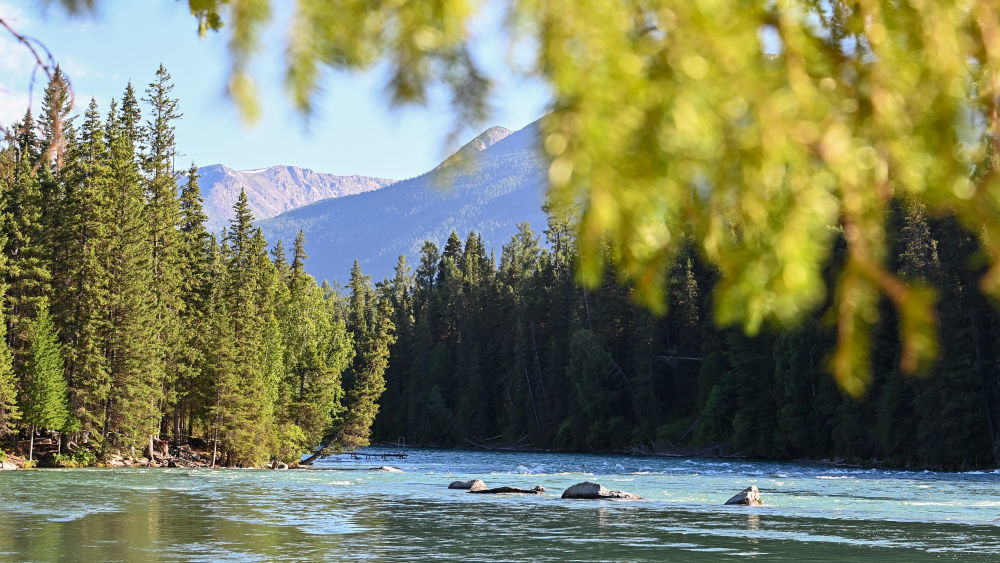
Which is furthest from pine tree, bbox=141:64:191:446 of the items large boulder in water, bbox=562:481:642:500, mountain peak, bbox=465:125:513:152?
mountain peak, bbox=465:125:513:152

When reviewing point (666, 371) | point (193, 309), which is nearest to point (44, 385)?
point (193, 309)

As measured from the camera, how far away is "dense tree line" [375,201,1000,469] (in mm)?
47719

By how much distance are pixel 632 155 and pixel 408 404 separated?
308 ft

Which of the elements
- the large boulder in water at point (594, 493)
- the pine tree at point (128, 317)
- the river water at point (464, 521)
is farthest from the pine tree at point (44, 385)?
the large boulder in water at point (594, 493)

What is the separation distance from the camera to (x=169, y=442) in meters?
48.0

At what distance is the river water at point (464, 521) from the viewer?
49.1 feet

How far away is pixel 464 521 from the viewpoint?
19641mm

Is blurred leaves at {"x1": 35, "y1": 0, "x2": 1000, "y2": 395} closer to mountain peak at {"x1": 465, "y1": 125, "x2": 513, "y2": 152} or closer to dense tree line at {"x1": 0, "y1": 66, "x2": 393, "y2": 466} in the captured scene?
mountain peak at {"x1": 465, "y1": 125, "x2": 513, "y2": 152}

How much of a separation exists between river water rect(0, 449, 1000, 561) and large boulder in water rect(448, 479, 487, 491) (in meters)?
0.76

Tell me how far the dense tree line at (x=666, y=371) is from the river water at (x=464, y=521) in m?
6.22

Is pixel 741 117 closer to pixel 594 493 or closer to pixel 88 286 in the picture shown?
pixel 594 493

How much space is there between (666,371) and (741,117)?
7436 centimetres

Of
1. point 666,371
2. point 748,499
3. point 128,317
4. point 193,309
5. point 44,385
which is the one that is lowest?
point 748,499

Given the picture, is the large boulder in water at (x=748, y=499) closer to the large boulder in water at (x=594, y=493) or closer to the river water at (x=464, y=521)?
the river water at (x=464, y=521)
